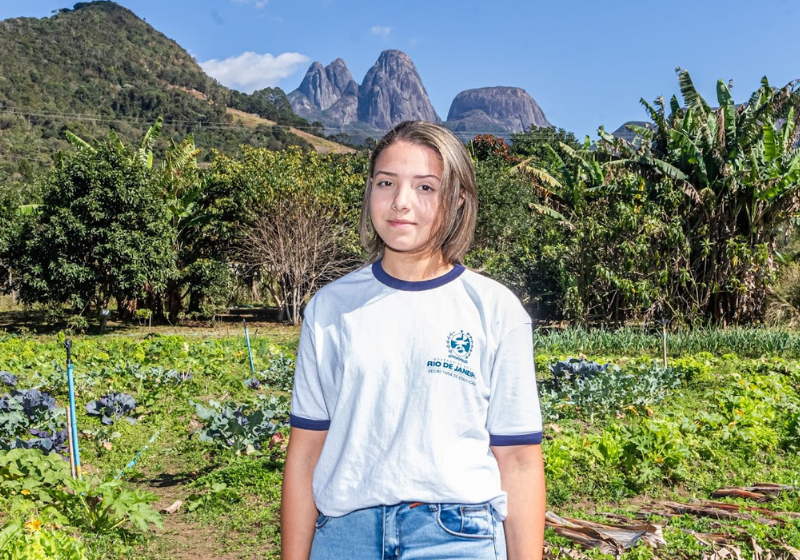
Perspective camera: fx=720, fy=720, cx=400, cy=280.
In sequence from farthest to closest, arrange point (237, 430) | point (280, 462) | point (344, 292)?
point (237, 430)
point (280, 462)
point (344, 292)

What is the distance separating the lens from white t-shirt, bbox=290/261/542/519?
5.18 ft

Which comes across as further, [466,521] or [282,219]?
[282,219]

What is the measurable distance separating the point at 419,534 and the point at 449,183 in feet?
2.69

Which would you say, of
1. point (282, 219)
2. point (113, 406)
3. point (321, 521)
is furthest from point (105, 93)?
point (321, 521)

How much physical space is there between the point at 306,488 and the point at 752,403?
6573 millimetres

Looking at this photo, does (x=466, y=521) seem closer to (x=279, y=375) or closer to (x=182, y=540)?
(x=182, y=540)

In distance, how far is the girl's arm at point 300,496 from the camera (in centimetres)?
175

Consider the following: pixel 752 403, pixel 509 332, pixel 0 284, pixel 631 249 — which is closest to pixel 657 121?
pixel 631 249

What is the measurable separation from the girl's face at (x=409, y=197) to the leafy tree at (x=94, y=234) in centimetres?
1849

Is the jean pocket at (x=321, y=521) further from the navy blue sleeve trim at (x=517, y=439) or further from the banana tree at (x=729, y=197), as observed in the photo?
the banana tree at (x=729, y=197)

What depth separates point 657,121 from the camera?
1664 cm

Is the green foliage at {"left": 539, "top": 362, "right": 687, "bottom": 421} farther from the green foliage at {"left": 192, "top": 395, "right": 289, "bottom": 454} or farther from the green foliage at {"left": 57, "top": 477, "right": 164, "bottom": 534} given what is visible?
the green foliage at {"left": 57, "top": 477, "right": 164, "bottom": 534}

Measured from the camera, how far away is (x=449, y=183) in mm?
1772

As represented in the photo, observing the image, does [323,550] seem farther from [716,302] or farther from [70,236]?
[70,236]
